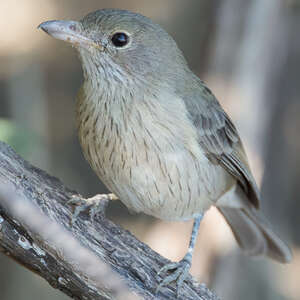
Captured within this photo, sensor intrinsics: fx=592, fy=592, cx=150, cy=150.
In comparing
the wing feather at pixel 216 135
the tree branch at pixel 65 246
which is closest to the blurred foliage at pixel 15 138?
the tree branch at pixel 65 246

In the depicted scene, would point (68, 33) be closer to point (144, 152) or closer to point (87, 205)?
point (144, 152)

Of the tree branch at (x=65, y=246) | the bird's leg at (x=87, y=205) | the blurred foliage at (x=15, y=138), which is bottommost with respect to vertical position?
the tree branch at (x=65, y=246)

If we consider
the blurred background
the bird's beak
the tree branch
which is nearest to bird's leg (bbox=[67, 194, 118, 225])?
the tree branch

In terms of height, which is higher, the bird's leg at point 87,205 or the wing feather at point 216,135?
the wing feather at point 216,135

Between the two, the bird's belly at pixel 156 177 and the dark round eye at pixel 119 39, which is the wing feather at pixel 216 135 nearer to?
the bird's belly at pixel 156 177

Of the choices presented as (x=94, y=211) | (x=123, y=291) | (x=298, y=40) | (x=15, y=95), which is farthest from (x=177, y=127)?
Answer: (x=298, y=40)

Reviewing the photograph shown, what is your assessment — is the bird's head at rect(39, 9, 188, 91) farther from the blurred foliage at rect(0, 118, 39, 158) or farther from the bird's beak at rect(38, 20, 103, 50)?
the blurred foliage at rect(0, 118, 39, 158)

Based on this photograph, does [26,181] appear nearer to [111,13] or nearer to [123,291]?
[123,291]

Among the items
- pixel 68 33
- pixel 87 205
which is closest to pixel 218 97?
pixel 87 205
